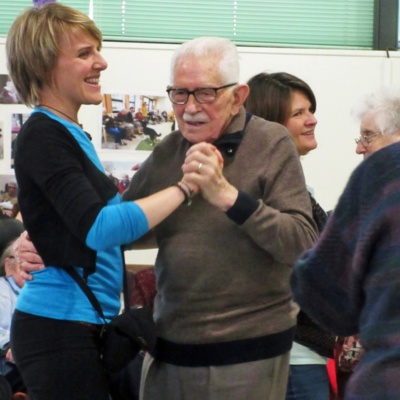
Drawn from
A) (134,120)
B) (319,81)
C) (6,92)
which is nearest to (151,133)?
(134,120)

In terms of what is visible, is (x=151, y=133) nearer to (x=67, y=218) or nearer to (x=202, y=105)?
(x=202, y=105)

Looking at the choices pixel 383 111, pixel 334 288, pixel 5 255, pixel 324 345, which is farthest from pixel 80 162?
pixel 5 255

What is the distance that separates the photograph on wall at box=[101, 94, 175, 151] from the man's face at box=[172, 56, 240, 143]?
170 cm

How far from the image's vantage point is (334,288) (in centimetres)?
122

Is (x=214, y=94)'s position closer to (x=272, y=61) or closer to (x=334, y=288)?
(x=334, y=288)

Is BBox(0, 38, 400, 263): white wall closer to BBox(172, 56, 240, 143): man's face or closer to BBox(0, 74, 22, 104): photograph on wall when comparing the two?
BBox(0, 74, 22, 104): photograph on wall

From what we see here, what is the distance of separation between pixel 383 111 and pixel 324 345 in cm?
74

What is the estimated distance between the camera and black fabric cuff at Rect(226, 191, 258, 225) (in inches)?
70.0

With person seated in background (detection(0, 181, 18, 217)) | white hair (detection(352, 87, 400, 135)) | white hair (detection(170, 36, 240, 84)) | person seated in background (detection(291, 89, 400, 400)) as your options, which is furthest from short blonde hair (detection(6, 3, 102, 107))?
person seated in background (detection(0, 181, 18, 217))

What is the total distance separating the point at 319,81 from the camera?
3.67 m

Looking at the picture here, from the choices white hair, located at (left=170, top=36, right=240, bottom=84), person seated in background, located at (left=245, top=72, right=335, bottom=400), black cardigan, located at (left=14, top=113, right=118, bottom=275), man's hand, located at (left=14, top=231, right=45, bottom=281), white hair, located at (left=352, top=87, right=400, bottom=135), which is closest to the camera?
black cardigan, located at (left=14, top=113, right=118, bottom=275)

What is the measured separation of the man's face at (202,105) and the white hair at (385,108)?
73 centimetres

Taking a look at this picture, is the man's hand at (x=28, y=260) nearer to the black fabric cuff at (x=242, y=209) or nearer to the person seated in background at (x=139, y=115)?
the black fabric cuff at (x=242, y=209)

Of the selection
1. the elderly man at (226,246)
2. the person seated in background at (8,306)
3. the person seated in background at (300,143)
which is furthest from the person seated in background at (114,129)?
the elderly man at (226,246)
